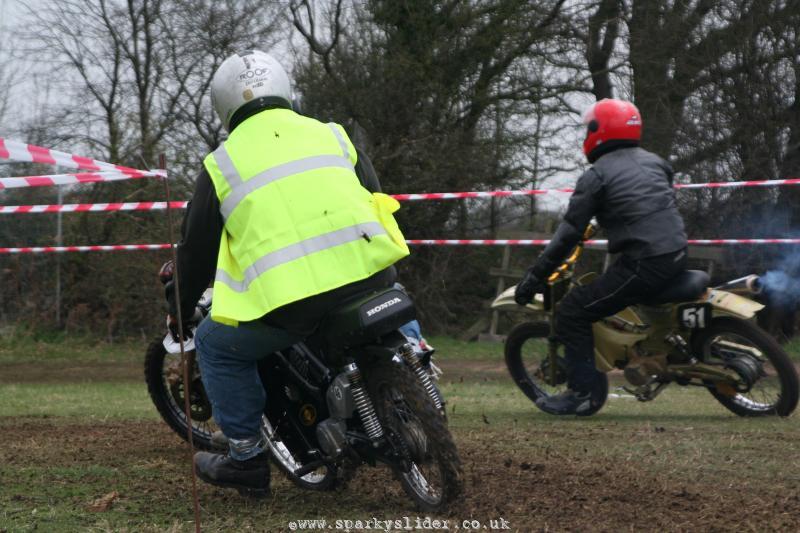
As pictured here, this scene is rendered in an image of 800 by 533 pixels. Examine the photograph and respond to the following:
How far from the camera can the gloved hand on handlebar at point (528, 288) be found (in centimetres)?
715

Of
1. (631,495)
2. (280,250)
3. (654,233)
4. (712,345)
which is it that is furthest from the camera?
(712,345)

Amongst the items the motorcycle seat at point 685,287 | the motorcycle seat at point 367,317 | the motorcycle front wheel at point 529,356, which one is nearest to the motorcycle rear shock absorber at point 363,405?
the motorcycle seat at point 367,317

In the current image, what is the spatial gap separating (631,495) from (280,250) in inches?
70.5

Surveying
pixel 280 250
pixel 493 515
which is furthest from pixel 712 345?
pixel 280 250

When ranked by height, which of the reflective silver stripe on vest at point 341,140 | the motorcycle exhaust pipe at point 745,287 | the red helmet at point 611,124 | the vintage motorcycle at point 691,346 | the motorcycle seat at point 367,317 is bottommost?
the vintage motorcycle at point 691,346

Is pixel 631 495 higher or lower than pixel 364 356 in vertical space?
lower

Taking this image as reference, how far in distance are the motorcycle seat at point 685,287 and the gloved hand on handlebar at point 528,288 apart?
2.28ft

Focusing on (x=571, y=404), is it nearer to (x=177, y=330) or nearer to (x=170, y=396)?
(x=170, y=396)

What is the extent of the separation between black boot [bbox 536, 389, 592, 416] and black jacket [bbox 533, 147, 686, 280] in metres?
0.98

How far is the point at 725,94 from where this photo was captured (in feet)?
45.0

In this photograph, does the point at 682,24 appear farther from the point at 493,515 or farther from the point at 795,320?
the point at 493,515

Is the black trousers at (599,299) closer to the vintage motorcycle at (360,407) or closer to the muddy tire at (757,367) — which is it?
the muddy tire at (757,367)

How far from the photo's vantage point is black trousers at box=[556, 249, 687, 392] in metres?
6.73

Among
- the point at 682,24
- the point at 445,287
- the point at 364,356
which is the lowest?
the point at 445,287
